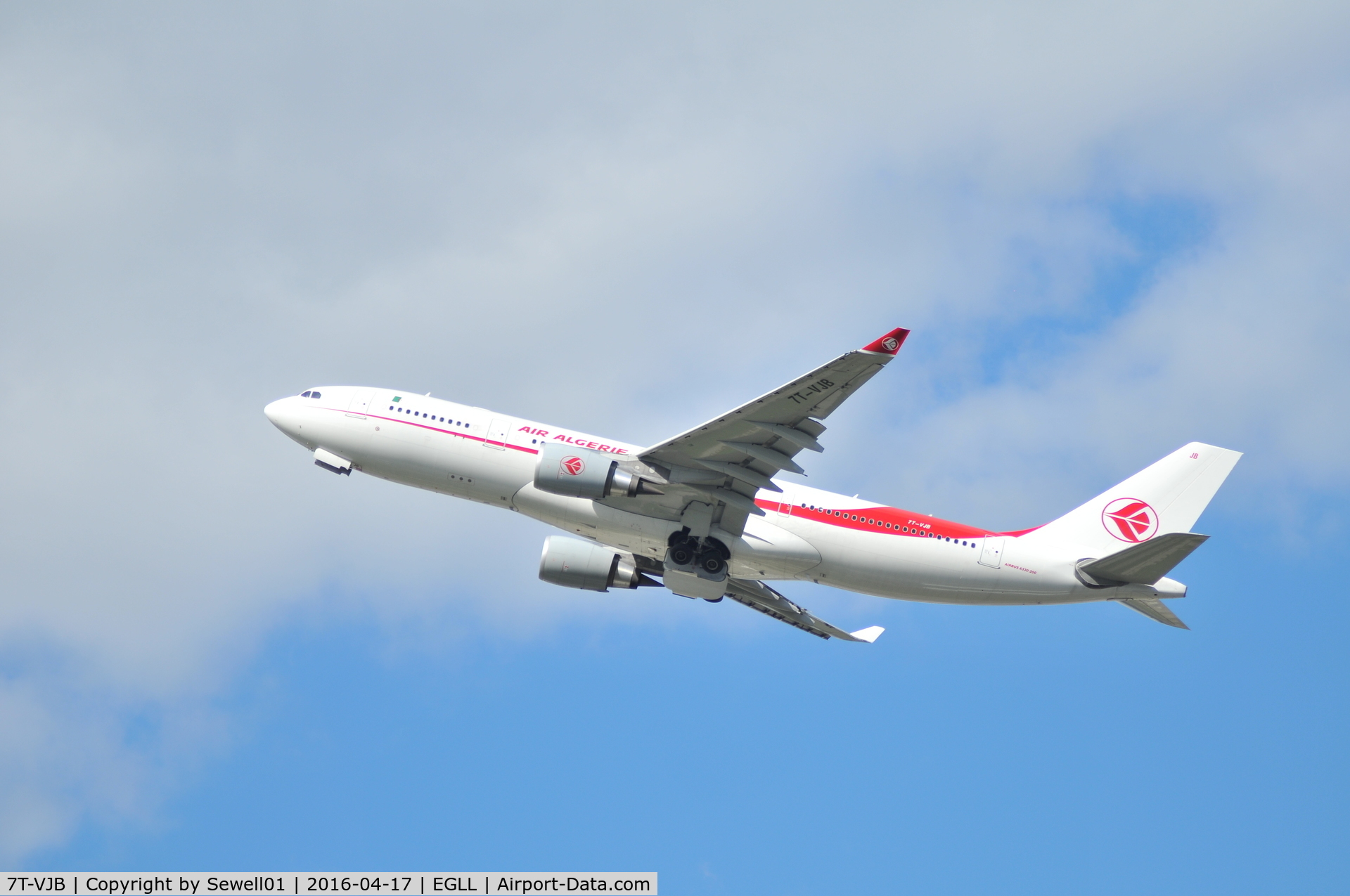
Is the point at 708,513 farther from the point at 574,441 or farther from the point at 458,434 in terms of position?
the point at 458,434

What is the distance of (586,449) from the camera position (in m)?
33.6

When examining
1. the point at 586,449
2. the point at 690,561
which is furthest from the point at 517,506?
the point at 690,561

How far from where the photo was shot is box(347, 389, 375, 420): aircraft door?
35.8m

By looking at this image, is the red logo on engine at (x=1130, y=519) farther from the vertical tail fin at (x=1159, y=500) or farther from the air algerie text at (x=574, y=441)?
the air algerie text at (x=574, y=441)

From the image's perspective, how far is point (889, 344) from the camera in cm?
2742

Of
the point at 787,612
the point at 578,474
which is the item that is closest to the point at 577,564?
the point at 578,474

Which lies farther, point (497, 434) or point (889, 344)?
point (497, 434)

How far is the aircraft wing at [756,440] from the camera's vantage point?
2869 cm

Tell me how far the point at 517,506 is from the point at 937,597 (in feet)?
43.3

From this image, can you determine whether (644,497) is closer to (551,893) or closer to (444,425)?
(444,425)

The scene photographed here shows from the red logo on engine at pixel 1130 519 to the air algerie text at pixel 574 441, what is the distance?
16.2 metres

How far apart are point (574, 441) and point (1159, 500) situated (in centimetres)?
1961

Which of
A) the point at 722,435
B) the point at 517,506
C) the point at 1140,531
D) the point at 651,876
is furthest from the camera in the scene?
the point at 1140,531

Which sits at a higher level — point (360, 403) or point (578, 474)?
point (360, 403)
